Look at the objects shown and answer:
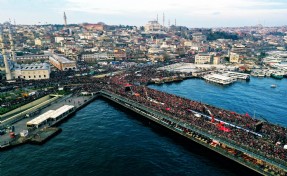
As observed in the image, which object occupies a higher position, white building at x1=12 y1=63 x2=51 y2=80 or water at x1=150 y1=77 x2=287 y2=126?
white building at x1=12 y1=63 x2=51 y2=80

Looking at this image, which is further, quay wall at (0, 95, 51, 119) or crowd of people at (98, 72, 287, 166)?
quay wall at (0, 95, 51, 119)

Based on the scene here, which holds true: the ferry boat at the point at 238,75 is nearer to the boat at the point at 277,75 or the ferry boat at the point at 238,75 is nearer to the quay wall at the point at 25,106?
the boat at the point at 277,75

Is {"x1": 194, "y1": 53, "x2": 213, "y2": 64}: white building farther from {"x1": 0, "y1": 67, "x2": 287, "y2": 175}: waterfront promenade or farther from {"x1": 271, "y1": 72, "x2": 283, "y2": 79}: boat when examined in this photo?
{"x1": 0, "y1": 67, "x2": 287, "y2": 175}: waterfront promenade

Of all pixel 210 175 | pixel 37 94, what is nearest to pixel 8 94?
pixel 37 94

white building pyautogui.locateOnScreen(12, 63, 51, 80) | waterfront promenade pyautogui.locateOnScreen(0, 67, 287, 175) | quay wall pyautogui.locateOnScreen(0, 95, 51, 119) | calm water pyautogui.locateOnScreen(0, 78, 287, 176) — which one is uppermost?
white building pyautogui.locateOnScreen(12, 63, 51, 80)

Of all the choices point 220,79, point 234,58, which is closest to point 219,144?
point 220,79

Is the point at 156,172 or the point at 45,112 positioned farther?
the point at 45,112

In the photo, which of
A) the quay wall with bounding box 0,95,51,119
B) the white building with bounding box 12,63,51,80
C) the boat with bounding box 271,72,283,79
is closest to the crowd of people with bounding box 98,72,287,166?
the quay wall with bounding box 0,95,51,119

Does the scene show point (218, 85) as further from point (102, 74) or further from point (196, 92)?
point (102, 74)

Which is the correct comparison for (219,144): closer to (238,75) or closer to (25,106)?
(25,106)
